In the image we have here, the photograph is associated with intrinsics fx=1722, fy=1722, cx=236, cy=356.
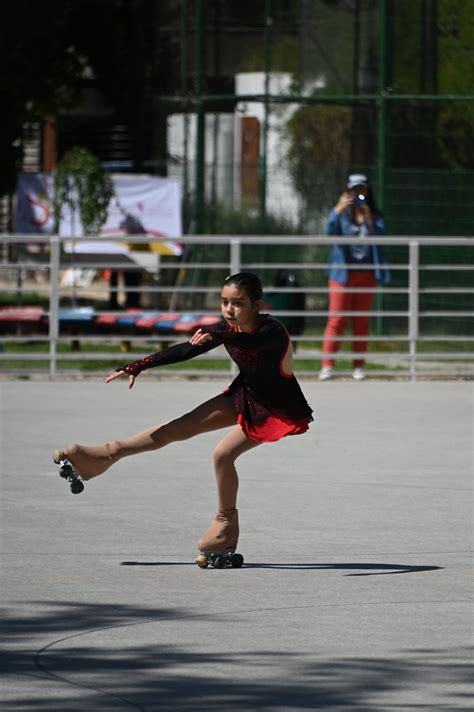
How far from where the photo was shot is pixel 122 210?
24.1 m

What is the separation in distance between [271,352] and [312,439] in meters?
5.14

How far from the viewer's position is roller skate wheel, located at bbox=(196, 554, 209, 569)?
26.7 ft

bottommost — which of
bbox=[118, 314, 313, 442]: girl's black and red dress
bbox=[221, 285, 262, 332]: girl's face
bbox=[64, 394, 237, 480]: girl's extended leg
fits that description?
bbox=[64, 394, 237, 480]: girl's extended leg

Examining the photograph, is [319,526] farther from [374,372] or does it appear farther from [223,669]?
[374,372]

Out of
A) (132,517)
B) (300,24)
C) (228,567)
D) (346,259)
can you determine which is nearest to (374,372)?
(346,259)

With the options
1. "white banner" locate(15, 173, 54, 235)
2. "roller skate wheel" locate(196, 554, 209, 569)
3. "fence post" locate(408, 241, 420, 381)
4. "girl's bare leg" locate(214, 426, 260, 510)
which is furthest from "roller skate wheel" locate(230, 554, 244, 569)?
"white banner" locate(15, 173, 54, 235)

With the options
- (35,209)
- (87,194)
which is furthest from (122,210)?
(35,209)

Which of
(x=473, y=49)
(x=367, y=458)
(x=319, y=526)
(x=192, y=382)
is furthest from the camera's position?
(x=473, y=49)

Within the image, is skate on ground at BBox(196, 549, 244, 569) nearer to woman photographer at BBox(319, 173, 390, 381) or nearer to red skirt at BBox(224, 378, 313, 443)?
red skirt at BBox(224, 378, 313, 443)

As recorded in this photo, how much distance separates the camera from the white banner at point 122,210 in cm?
2352

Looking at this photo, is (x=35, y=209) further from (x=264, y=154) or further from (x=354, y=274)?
(x=354, y=274)

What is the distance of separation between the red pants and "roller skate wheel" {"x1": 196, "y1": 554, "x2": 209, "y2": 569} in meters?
9.57

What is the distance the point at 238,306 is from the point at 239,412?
525mm

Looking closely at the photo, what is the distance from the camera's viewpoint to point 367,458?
39.5ft
